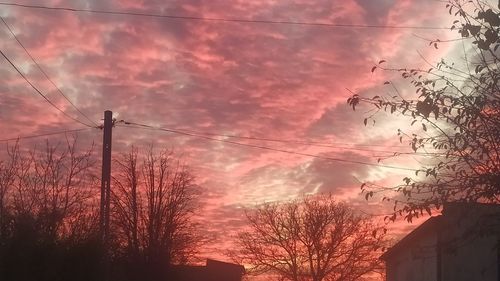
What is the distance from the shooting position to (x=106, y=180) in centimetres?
2153

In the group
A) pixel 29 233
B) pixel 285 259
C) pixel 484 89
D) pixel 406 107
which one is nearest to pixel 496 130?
pixel 484 89

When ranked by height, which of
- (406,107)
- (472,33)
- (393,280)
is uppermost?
(472,33)

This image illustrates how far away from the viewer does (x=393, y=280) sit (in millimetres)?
33312

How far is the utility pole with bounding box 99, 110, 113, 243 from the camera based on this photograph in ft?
68.4

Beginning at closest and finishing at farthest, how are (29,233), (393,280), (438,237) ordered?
(29,233), (438,237), (393,280)

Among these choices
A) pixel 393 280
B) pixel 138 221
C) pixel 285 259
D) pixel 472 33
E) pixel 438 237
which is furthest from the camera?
pixel 285 259

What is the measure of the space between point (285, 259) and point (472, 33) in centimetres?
3872

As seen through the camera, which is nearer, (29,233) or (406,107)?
(406,107)

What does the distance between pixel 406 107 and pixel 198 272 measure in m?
39.6

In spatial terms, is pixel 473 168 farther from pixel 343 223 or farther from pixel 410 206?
pixel 343 223

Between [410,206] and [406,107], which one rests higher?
[406,107]

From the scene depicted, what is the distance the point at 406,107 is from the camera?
11.6 meters

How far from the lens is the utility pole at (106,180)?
68.4ft

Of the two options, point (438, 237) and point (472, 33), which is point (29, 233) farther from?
point (438, 237)
